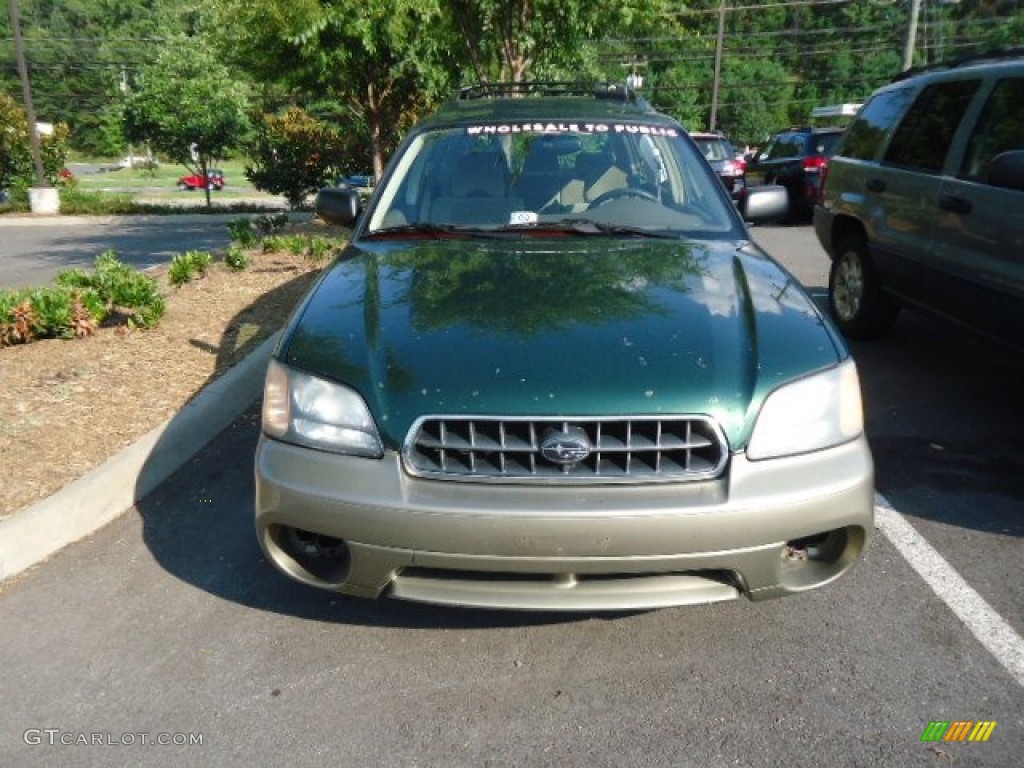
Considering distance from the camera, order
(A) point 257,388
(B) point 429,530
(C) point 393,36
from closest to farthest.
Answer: (B) point 429,530 → (A) point 257,388 → (C) point 393,36

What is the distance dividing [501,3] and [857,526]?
24.7 feet

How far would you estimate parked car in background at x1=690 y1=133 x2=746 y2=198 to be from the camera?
57.2ft

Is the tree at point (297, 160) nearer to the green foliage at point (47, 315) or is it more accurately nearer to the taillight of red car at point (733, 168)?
the taillight of red car at point (733, 168)

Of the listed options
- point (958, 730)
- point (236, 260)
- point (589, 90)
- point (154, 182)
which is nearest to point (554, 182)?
point (589, 90)

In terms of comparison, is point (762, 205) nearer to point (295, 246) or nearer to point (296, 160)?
point (295, 246)

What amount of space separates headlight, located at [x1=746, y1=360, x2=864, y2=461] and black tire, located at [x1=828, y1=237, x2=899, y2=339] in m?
3.71

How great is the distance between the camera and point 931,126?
5277 millimetres

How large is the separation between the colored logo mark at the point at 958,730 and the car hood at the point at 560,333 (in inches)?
37.7

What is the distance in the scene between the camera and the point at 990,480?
13.3 ft

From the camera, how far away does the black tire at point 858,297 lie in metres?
6.05

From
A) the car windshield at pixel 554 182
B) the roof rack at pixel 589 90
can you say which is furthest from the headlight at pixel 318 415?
the roof rack at pixel 589 90

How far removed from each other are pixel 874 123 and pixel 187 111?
72.8ft

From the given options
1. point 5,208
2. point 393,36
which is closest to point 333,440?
point 393,36

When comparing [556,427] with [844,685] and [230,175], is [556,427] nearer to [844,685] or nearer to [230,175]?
[844,685]
